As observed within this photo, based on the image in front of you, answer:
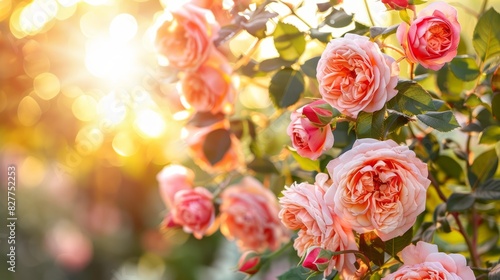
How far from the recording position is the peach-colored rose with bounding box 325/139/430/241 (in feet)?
1.58

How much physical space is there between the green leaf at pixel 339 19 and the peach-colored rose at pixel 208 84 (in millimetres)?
158

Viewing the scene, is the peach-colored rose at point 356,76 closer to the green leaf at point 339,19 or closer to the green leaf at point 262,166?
the green leaf at point 339,19

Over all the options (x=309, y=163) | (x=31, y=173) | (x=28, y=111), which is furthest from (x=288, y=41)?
(x=31, y=173)

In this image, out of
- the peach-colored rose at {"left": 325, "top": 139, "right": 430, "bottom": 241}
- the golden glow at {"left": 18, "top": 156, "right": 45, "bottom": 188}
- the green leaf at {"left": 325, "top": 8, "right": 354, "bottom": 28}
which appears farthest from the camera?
the golden glow at {"left": 18, "top": 156, "right": 45, "bottom": 188}

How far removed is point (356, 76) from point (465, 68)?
0.18m

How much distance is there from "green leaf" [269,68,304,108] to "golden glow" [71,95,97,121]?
51 centimetres

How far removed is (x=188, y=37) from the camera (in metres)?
0.71

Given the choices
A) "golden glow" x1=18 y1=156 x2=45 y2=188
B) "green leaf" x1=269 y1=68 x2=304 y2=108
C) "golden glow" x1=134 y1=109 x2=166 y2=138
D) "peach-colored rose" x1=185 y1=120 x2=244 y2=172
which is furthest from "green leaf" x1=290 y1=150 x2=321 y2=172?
"golden glow" x1=18 y1=156 x2=45 y2=188

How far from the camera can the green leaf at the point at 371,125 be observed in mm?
509

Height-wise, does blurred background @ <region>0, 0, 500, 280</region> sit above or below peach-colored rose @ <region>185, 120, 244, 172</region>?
below

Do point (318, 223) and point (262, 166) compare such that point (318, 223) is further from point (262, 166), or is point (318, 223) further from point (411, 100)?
point (262, 166)

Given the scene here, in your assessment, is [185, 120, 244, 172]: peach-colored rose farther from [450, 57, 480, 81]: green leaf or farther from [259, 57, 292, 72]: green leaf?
[450, 57, 480, 81]: green leaf

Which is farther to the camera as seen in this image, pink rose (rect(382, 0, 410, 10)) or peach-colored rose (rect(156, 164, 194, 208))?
peach-colored rose (rect(156, 164, 194, 208))

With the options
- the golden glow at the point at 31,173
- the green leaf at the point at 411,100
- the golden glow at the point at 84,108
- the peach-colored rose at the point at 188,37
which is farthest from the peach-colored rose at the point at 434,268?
the golden glow at the point at 31,173
